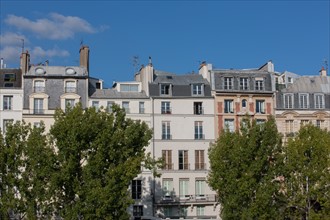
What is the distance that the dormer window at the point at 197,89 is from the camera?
189 ft

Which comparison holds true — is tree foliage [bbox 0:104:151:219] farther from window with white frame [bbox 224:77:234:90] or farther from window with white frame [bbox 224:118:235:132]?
window with white frame [bbox 224:77:234:90]

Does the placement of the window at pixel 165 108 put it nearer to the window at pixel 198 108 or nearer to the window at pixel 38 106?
the window at pixel 198 108

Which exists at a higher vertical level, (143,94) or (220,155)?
(143,94)

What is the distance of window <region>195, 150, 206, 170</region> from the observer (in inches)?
2208

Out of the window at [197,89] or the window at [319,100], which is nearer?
the window at [197,89]

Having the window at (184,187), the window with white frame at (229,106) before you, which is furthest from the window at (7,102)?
the window with white frame at (229,106)

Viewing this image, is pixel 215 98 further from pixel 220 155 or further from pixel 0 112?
pixel 0 112

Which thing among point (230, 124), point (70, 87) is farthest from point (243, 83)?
point (70, 87)

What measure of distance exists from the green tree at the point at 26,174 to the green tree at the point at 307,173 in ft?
58.1

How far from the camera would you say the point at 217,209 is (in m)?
56.0

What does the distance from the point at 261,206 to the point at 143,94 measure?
16.1 metres

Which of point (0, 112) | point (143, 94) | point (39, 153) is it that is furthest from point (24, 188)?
point (143, 94)

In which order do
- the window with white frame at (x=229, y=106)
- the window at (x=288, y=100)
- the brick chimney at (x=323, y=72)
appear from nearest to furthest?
the window with white frame at (x=229, y=106) → the window at (x=288, y=100) → the brick chimney at (x=323, y=72)

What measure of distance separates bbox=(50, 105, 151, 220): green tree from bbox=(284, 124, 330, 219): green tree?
11460 millimetres
